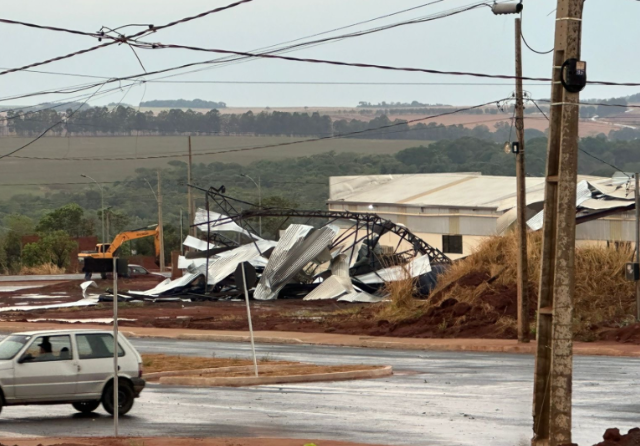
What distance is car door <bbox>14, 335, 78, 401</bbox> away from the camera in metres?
16.6

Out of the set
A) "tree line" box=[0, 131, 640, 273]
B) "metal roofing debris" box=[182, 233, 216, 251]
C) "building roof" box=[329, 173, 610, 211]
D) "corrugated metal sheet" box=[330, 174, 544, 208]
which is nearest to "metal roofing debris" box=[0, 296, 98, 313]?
"metal roofing debris" box=[182, 233, 216, 251]

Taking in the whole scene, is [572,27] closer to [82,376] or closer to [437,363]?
[82,376]

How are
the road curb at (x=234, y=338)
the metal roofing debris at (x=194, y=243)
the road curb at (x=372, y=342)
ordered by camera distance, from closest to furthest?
1. the road curb at (x=372, y=342)
2. the road curb at (x=234, y=338)
3. the metal roofing debris at (x=194, y=243)

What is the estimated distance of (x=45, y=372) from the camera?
658 inches

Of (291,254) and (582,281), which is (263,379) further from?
(291,254)

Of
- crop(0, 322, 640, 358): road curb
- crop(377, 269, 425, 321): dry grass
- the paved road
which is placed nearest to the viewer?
the paved road

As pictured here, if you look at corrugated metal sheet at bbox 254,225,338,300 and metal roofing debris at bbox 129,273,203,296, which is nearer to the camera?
corrugated metal sheet at bbox 254,225,338,300

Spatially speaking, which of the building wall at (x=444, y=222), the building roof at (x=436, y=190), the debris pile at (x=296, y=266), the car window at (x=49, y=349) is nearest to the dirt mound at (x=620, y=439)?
the car window at (x=49, y=349)

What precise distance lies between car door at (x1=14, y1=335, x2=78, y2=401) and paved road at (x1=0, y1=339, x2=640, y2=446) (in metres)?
0.46

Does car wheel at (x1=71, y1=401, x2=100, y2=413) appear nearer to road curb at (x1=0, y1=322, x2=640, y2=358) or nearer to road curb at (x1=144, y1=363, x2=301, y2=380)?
road curb at (x1=144, y1=363, x2=301, y2=380)

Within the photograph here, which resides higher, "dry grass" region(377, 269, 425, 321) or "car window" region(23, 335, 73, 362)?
"car window" region(23, 335, 73, 362)

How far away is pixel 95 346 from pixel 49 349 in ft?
2.45

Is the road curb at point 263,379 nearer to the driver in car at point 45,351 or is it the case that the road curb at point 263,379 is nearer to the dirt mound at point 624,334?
the driver in car at point 45,351

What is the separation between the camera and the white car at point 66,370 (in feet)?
54.5
